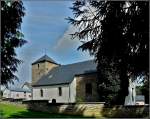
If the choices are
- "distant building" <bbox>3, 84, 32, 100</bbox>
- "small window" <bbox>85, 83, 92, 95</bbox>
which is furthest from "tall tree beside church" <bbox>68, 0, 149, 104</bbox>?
"small window" <bbox>85, 83, 92, 95</bbox>

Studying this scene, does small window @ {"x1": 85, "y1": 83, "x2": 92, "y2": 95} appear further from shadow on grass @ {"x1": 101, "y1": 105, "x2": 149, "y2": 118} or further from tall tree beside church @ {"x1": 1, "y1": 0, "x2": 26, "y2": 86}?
tall tree beside church @ {"x1": 1, "y1": 0, "x2": 26, "y2": 86}

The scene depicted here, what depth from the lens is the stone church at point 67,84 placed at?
33.7 metres

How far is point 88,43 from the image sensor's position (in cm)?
1009

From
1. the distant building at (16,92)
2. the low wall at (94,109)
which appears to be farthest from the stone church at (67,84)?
the low wall at (94,109)

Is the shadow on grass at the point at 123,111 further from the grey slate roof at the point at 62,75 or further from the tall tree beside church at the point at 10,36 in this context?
the grey slate roof at the point at 62,75

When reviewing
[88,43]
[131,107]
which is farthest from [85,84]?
[88,43]

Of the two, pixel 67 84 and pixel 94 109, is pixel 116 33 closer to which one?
pixel 94 109

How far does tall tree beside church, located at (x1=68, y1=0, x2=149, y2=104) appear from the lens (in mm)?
8047

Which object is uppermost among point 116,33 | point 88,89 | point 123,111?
point 116,33

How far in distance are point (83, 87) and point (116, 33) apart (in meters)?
27.2

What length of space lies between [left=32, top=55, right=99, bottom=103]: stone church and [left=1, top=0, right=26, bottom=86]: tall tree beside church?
2414 centimetres

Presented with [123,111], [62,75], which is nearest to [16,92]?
[62,75]

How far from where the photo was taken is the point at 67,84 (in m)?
36.4

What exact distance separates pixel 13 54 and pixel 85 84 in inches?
1100
